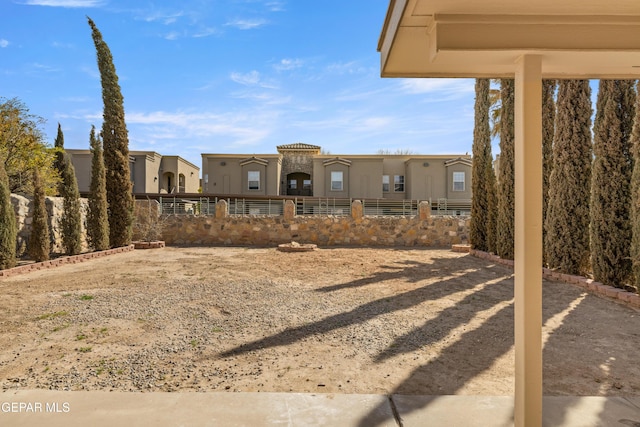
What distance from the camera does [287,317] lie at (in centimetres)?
561

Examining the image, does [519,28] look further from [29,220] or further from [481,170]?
[29,220]

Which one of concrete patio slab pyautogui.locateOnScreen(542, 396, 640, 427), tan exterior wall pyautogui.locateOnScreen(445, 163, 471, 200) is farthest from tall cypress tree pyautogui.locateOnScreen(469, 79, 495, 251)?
tan exterior wall pyautogui.locateOnScreen(445, 163, 471, 200)

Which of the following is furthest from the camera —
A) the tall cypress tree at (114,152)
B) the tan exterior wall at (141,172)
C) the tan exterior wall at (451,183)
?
the tan exterior wall at (451,183)

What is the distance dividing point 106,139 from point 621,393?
1611 cm

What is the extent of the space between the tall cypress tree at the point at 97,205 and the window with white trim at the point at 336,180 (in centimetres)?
1750

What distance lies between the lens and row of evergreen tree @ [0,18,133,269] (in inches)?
419

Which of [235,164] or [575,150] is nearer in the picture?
[575,150]

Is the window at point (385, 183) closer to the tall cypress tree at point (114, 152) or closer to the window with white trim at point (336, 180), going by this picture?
the window with white trim at point (336, 180)

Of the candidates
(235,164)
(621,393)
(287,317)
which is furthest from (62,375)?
(235,164)

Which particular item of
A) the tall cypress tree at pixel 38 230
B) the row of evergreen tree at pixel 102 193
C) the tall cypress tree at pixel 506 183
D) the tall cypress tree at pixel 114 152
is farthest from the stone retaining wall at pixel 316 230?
the tall cypress tree at pixel 38 230

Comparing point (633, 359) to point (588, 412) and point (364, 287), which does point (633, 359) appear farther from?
point (364, 287)

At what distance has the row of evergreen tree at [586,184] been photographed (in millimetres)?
7508

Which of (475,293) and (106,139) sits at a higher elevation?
(106,139)

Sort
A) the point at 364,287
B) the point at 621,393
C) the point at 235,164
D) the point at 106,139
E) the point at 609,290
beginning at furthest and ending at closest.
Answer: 1. the point at 235,164
2. the point at 106,139
3. the point at 364,287
4. the point at 609,290
5. the point at 621,393
